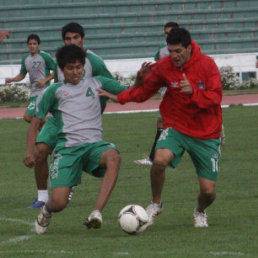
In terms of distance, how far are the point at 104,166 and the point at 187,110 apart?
2.86ft

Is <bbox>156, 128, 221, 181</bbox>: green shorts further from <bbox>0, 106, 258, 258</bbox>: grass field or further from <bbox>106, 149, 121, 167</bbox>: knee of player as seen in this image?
<bbox>0, 106, 258, 258</bbox>: grass field

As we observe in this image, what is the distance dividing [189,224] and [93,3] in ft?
96.9

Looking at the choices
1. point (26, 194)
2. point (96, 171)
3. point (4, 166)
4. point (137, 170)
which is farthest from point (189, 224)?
point (4, 166)

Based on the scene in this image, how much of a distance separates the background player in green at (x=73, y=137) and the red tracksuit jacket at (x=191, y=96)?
1.15 ft

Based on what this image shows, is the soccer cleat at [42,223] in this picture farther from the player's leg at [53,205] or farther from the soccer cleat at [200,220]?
the soccer cleat at [200,220]

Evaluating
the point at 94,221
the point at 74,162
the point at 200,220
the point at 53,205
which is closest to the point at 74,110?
the point at 74,162

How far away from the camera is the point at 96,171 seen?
26.5ft

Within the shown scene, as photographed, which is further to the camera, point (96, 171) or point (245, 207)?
point (245, 207)

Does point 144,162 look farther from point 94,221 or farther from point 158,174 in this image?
point 94,221

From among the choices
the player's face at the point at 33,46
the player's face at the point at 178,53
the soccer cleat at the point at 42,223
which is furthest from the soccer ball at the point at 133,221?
the player's face at the point at 33,46

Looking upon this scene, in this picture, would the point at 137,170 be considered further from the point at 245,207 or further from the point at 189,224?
the point at 189,224

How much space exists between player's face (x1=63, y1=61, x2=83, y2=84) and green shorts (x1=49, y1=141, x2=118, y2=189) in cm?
59

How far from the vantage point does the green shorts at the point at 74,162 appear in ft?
26.0

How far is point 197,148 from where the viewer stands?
312 inches
